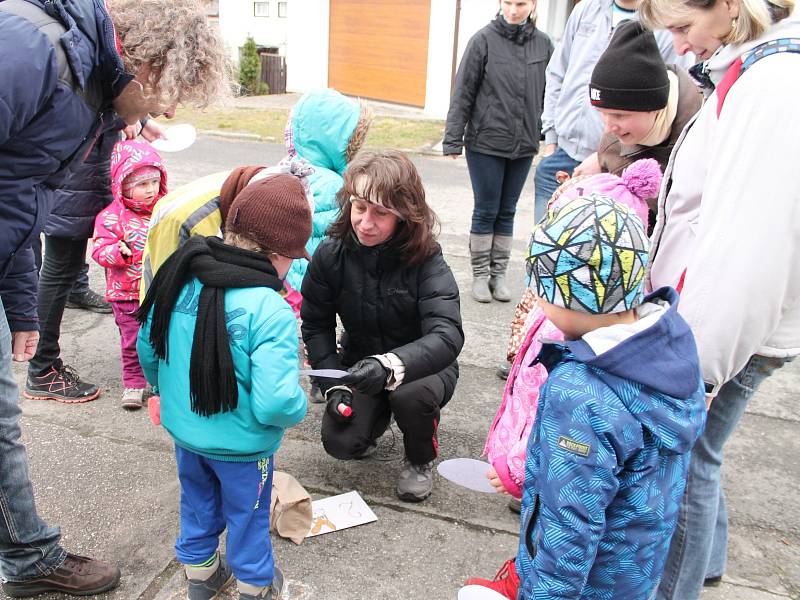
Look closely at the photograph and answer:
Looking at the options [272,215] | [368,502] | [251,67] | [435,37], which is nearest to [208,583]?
[368,502]

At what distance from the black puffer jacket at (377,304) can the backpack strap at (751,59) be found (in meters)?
1.26

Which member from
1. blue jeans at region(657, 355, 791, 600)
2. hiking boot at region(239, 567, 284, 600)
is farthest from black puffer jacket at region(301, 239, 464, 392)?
blue jeans at region(657, 355, 791, 600)

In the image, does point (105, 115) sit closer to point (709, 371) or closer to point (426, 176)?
point (709, 371)

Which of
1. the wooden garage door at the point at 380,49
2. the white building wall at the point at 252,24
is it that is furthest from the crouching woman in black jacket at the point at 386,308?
the white building wall at the point at 252,24

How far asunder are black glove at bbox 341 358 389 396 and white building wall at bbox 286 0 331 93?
1476cm

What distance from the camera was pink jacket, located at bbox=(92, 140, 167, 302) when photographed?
11.6 ft

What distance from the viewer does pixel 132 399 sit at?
11.7 ft

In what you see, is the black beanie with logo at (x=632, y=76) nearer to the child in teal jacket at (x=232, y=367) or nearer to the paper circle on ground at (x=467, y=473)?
the child in teal jacket at (x=232, y=367)

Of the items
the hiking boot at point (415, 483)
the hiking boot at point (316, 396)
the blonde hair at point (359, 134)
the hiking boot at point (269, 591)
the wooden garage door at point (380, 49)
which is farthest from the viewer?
the wooden garage door at point (380, 49)

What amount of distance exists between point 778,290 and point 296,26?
16.6 metres

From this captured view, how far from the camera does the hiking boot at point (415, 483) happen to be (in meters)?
2.92

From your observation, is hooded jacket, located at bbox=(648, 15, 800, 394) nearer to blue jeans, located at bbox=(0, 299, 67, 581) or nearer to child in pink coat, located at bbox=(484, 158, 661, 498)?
child in pink coat, located at bbox=(484, 158, 661, 498)

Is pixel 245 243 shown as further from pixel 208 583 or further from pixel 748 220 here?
pixel 748 220

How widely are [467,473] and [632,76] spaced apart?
158 centimetres
